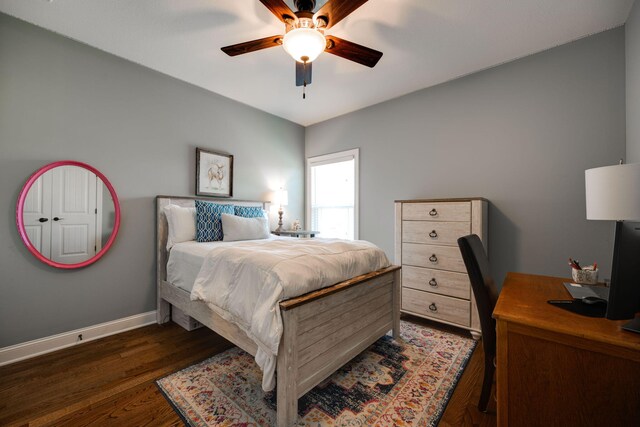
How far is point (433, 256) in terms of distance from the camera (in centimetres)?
257

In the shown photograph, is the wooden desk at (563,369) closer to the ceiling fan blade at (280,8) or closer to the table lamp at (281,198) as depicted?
the ceiling fan blade at (280,8)

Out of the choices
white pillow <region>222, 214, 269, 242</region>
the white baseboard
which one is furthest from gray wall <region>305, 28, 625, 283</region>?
the white baseboard

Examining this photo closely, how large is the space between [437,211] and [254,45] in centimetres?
210

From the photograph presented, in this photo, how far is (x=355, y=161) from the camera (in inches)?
150

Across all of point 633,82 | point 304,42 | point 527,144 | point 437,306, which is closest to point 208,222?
point 304,42

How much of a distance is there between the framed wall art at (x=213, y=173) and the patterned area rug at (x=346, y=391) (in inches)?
73.3

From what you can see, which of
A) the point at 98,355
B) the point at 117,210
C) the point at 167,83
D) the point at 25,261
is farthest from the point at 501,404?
the point at 167,83

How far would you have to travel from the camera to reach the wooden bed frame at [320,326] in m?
1.37

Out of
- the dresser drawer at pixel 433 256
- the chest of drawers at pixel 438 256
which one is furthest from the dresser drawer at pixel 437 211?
the dresser drawer at pixel 433 256

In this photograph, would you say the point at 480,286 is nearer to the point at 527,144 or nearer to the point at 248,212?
the point at 527,144

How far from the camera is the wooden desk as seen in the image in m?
0.84

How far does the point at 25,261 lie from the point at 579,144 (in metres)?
4.65

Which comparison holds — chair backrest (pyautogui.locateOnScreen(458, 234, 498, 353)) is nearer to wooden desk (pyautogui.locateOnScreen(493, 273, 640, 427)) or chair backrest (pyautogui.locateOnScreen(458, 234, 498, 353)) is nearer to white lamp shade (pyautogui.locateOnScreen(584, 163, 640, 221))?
wooden desk (pyautogui.locateOnScreen(493, 273, 640, 427))

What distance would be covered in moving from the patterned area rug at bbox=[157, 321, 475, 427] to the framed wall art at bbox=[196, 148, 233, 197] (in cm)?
186
